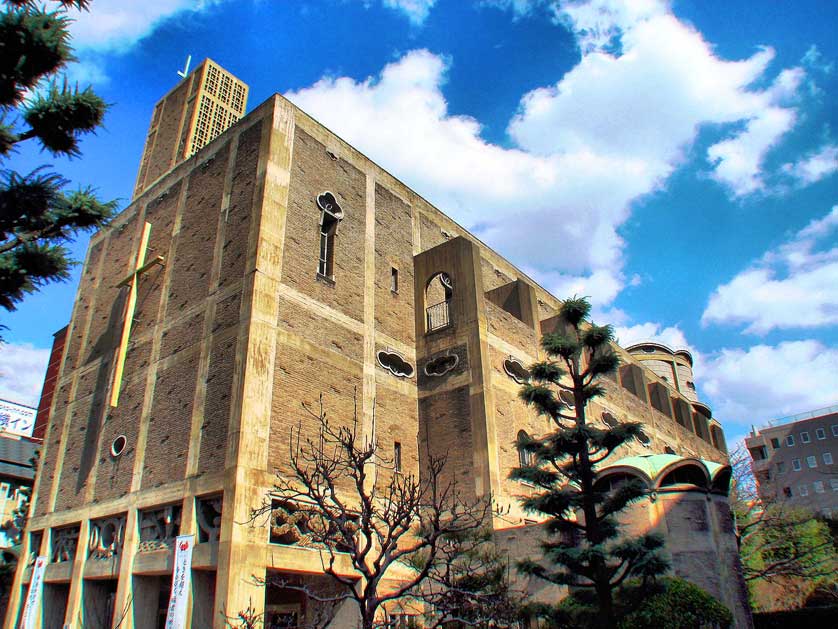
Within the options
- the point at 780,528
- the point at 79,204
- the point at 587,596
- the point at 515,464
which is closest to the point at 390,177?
the point at 515,464

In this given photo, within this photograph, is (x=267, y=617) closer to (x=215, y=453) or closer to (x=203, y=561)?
(x=203, y=561)

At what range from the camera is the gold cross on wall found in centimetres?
2017

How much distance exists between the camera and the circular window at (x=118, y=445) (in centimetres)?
1909

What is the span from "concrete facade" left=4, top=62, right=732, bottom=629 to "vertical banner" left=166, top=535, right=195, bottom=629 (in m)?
0.21

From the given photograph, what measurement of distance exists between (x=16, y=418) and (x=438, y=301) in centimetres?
4640

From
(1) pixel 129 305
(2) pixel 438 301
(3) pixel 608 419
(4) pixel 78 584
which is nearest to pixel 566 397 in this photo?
(3) pixel 608 419

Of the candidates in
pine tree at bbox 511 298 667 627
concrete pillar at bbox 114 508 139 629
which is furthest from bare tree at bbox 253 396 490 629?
concrete pillar at bbox 114 508 139 629

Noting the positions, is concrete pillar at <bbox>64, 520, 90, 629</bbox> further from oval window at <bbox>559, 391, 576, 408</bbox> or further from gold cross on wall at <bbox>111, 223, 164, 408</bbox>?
oval window at <bbox>559, 391, 576, 408</bbox>

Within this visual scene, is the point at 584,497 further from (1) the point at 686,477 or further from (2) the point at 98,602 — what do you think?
(2) the point at 98,602

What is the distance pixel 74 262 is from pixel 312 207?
944 centimetres

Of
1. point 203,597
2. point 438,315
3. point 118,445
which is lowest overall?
point 203,597

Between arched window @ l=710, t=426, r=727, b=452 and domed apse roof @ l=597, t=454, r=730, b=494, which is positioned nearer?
domed apse roof @ l=597, t=454, r=730, b=494

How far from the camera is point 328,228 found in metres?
20.8

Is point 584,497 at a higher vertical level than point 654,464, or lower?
lower
